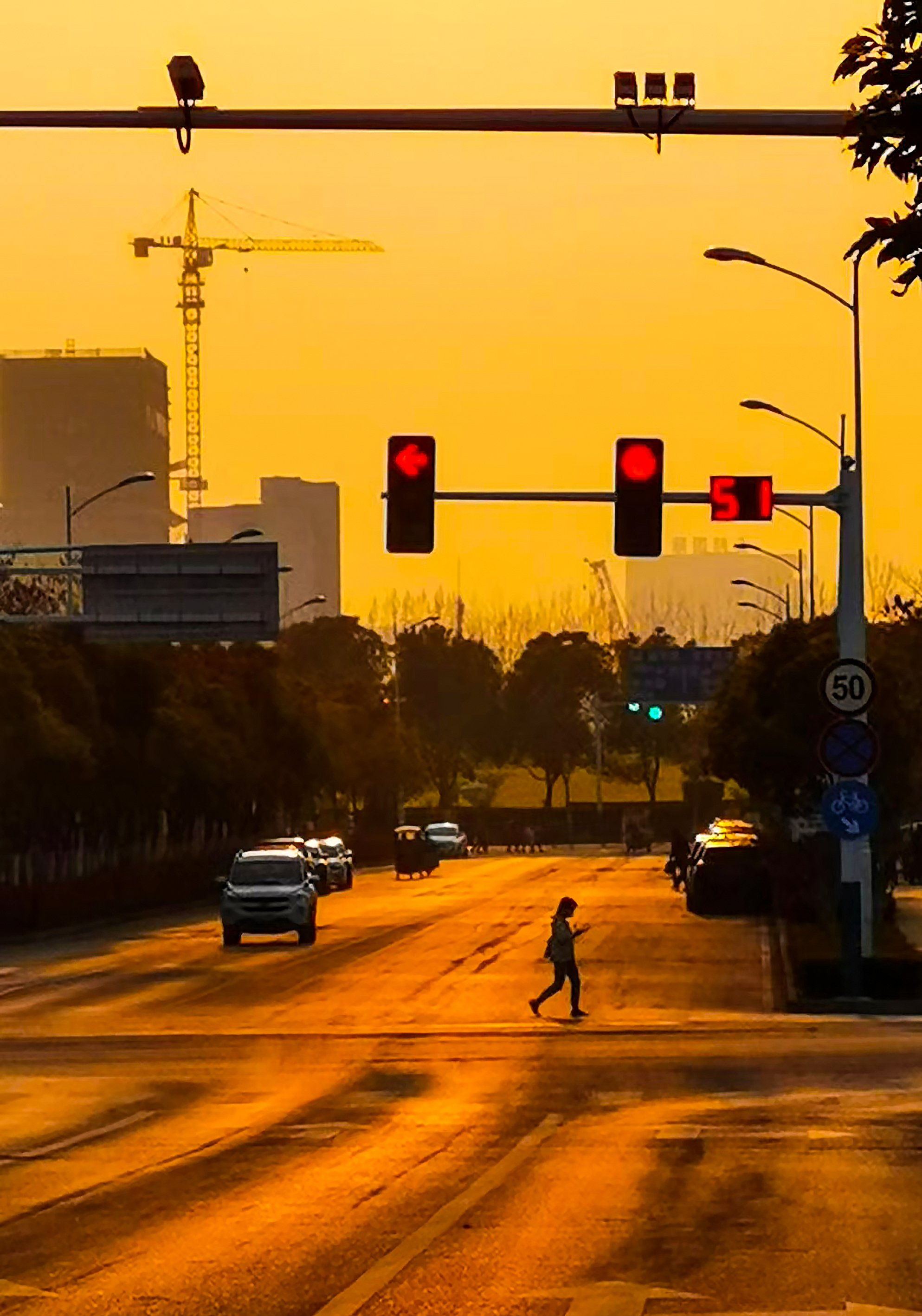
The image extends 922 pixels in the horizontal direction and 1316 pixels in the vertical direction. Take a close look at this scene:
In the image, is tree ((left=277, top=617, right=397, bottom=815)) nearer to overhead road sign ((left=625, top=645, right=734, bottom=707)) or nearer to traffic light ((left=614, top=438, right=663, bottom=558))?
overhead road sign ((left=625, top=645, right=734, bottom=707))

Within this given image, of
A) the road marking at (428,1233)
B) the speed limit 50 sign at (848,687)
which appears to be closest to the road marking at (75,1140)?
the road marking at (428,1233)

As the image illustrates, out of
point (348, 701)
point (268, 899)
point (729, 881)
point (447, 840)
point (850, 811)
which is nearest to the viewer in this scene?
point (850, 811)

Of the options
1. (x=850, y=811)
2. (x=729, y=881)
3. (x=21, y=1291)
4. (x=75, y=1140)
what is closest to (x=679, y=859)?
(x=729, y=881)

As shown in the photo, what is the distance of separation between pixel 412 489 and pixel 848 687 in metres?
6.02

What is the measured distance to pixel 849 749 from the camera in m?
33.8

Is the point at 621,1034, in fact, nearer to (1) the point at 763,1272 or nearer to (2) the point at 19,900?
(1) the point at 763,1272

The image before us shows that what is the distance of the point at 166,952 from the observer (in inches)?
2147

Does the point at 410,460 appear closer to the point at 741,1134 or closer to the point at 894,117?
the point at 741,1134

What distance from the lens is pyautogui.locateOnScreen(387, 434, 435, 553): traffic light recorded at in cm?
3253

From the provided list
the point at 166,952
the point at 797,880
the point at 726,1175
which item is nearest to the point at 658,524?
the point at 726,1175

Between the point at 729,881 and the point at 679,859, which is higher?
the point at 679,859

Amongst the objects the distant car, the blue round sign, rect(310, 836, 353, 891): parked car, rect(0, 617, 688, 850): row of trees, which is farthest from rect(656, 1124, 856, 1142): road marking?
the distant car

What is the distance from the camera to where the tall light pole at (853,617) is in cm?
3588

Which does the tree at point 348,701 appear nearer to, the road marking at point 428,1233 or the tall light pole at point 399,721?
the tall light pole at point 399,721
